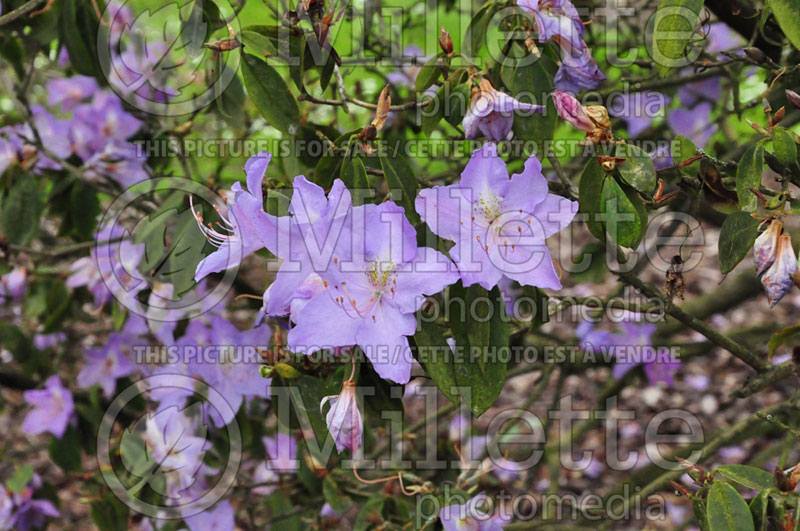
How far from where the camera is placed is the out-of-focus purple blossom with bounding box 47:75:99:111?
238 cm

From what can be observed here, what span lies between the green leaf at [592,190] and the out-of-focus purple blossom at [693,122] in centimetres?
133

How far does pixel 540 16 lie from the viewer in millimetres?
1205

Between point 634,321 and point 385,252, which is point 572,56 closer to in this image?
point 385,252

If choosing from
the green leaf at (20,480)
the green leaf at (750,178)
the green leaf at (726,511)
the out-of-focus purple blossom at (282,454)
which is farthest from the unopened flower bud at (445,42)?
the green leaf at (20,480)

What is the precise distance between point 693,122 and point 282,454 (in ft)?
5.46

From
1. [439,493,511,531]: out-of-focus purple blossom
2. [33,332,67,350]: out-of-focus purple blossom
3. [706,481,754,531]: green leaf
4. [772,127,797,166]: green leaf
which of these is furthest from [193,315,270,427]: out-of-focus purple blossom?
[33,332,67,350]: out-of-focus purple blossom

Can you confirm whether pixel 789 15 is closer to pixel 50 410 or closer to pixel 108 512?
pixel 108 512

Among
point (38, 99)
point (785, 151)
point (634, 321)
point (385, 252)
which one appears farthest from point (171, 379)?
point (38, 99)

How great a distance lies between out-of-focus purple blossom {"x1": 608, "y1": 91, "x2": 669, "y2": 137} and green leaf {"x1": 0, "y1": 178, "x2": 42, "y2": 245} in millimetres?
1536

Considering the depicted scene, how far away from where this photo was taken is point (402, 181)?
121 centimetres

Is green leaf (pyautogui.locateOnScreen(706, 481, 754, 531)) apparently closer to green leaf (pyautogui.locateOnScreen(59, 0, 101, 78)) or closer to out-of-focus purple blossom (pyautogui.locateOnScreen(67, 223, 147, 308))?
out-of-focus purple blossom (pyautogui.locateOnScreen(67, 223, 147, 308))

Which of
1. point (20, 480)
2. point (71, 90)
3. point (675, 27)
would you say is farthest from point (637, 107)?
point (20, 480)

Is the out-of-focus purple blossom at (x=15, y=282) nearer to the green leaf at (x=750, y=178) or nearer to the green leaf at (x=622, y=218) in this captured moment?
the green leaf at (x=622, y=218)

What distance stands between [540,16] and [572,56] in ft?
0.31
